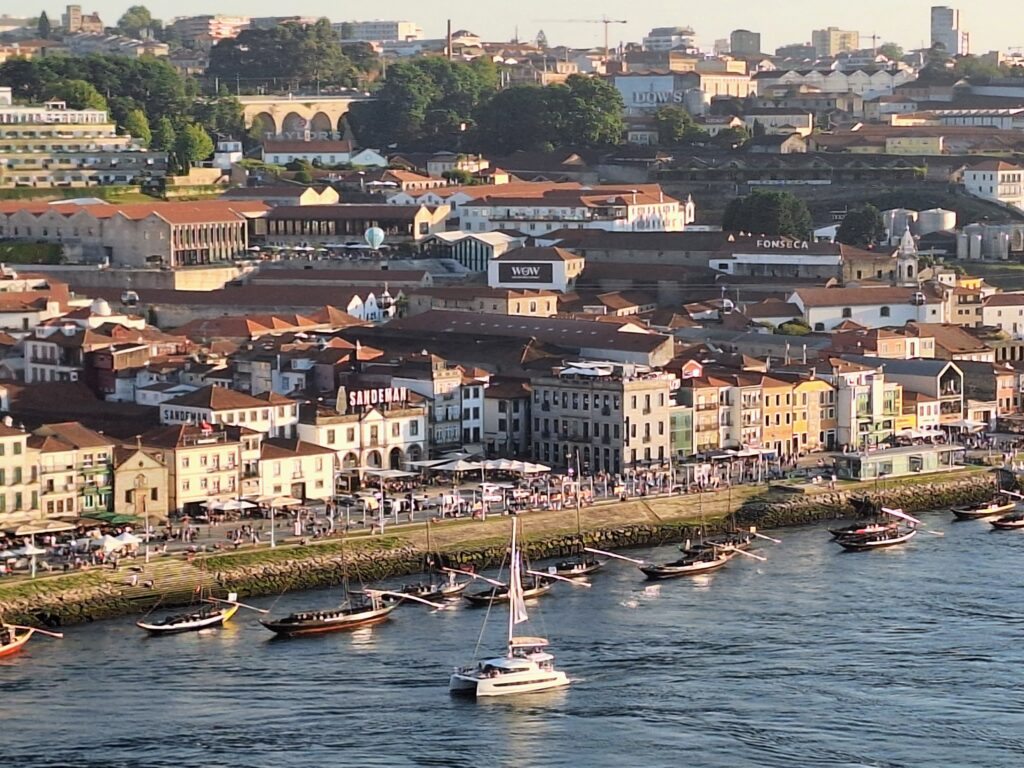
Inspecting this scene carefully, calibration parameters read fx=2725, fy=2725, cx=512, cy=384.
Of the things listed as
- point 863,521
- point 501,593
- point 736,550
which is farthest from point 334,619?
point 863,521

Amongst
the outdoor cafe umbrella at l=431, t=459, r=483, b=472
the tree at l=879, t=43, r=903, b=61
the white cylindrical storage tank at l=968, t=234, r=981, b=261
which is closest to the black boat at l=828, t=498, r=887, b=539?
→ the outdoor cafe umbrella at l=431, t=459, r=483, b=472

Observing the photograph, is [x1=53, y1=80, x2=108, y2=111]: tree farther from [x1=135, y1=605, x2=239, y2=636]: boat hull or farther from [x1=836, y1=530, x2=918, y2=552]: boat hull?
[x1=135, y1=605, x2=239, y2=636]: boat hull

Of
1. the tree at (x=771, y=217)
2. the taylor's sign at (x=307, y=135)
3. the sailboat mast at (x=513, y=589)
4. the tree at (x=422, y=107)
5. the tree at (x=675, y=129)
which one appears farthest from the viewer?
the taylor's sign at (x=307, y=135)

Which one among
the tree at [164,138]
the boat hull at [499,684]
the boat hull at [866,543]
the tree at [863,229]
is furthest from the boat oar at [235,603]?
the tree at [164,138]

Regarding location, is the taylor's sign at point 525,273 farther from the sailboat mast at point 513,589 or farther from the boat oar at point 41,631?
the boat oar at point 41,631

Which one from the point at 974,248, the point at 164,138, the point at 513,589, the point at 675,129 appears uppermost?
the point at 164,138

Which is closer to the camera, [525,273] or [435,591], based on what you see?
[435,591]

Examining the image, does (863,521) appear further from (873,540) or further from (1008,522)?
(1008,522)
